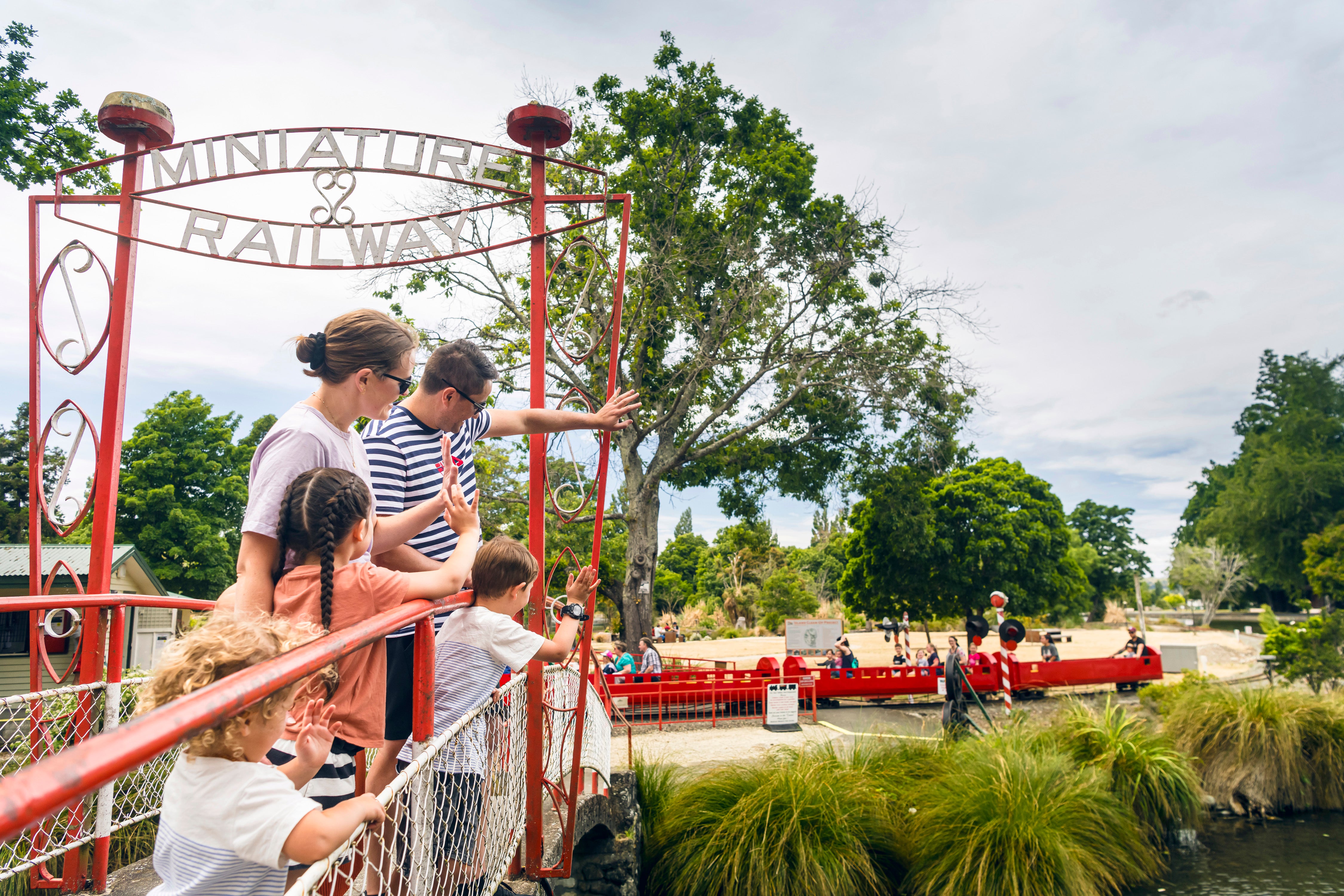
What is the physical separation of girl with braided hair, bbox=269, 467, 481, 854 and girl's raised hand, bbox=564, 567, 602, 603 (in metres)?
1.01

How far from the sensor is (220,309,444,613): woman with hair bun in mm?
2004

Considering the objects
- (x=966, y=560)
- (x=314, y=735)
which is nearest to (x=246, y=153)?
(x=314, y=735)

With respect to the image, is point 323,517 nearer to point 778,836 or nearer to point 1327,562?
point 778,836

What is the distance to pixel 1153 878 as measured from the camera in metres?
7.42

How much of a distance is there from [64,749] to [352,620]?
1344 millimetres

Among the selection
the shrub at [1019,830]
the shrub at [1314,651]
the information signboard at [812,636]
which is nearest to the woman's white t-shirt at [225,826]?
the shrub at [1019,830]

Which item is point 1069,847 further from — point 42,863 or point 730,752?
point 42,863

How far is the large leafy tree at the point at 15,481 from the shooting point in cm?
2734

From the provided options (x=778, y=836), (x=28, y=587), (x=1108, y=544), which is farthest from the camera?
(x=1108, y=544)

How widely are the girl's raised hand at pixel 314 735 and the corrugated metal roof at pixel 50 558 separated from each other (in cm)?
1602

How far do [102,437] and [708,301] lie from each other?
15088mm

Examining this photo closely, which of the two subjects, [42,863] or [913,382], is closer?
[42,863]

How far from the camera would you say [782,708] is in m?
12.9

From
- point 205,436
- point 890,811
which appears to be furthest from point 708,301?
point 205,436
